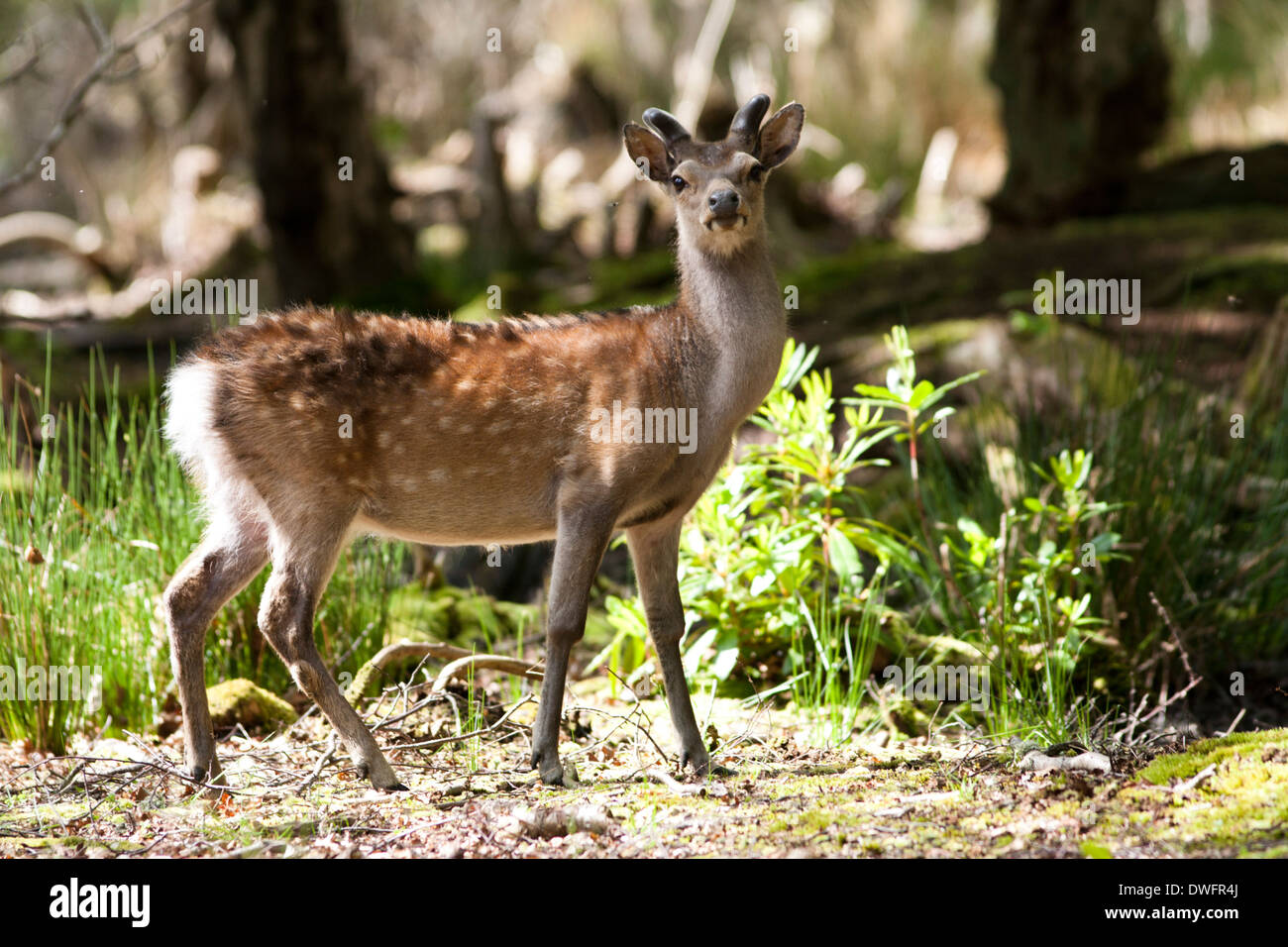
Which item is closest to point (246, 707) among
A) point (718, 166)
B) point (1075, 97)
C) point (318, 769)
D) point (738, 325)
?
point (318, 769)

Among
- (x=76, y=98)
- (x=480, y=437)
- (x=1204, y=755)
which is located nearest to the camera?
(x=1204, y=755)

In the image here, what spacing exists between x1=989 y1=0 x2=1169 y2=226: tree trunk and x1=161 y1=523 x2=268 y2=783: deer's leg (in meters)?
9.07

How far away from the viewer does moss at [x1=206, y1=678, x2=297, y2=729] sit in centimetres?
558

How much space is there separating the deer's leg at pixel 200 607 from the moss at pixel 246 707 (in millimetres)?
570

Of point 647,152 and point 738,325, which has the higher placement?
point 647,152

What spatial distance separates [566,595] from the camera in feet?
16.0

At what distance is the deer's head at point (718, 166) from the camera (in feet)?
16.1

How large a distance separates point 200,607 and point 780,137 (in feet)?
9.26

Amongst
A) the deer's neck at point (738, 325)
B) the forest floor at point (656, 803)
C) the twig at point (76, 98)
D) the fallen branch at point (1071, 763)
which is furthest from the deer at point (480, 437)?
the twig at point (76, 98)

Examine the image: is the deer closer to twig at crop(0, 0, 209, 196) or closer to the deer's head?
the deer's head

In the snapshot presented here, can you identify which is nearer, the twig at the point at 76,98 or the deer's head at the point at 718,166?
the deer's head at the point at 718,166

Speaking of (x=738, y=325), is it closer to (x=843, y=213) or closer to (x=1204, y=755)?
(x=1204, y=755)

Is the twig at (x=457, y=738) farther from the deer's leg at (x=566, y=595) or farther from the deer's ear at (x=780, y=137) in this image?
the deer's ear at (x=780, y=137)

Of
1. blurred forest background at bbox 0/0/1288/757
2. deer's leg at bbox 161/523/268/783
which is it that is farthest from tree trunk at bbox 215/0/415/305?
deer's leg at bbox 161/523/268/783
